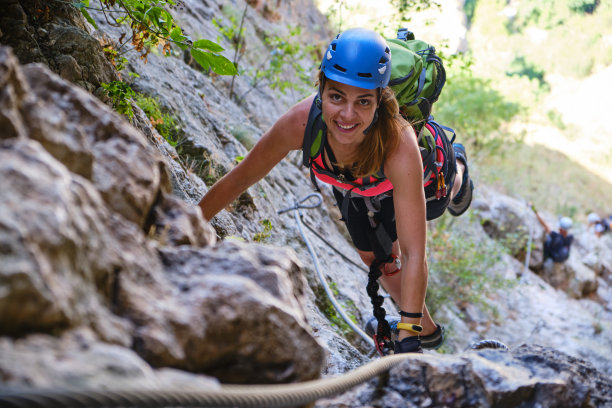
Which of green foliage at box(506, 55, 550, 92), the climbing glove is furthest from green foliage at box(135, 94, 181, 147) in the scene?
green foliage at box(506, 55, 550, 92)

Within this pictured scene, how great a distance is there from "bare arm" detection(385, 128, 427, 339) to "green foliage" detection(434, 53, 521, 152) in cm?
1234

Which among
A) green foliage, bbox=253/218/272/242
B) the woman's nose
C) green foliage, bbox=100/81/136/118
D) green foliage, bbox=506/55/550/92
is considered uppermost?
the woman's nose

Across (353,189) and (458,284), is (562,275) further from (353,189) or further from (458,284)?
(353,189)

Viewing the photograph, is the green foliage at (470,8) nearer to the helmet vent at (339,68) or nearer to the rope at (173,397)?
the helmet vent at (339,68)

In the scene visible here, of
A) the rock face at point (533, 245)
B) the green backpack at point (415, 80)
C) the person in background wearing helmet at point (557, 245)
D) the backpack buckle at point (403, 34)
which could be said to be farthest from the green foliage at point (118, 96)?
the person in background wearing helmet at point (557, 245)

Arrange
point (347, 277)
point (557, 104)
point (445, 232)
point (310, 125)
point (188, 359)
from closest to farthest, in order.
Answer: point (188, 359)
point (310, 125)
point (347, 277)
point (445, 232)
point (557, 104)

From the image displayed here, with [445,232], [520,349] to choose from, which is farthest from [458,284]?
[520,349]

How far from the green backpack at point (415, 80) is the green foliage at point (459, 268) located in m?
5.49

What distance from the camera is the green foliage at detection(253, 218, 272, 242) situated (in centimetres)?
432

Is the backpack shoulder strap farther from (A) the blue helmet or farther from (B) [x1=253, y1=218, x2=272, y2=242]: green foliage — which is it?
(B) [x1=253, y1=218, x2=272, y2=242]: green foliage

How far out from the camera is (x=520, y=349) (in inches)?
87.1

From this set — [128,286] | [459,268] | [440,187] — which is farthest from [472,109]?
[128,286]

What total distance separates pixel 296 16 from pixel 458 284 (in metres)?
8.52

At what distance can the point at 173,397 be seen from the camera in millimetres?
1126
